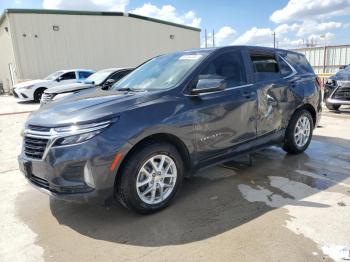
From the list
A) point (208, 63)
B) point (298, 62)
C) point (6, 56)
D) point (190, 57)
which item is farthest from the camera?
point (6, 56)

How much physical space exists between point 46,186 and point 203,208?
1651mm

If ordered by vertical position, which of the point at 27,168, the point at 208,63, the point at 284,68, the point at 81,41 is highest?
the point at 81,41

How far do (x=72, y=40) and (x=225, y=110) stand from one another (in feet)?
67.8

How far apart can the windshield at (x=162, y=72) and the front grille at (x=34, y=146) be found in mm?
1327

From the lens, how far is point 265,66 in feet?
15.1

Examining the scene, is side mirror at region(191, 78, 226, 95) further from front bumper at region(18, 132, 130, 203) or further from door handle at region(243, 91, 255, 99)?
front bumper at region(18, 132, 130, 203)

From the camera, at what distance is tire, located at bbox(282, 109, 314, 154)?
4.96 metres

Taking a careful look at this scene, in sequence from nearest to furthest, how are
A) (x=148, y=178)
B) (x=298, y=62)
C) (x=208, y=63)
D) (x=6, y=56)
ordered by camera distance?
1. (x=148, y=178)
2. (x=208, y=63)
3. (x=298, y=62)
4. (x=6, y=56)

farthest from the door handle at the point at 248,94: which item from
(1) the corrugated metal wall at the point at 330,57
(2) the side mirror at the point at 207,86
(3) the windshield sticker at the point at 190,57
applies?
(1) the corrugated metal wall at the point at 330,57

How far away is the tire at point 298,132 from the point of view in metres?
4.96

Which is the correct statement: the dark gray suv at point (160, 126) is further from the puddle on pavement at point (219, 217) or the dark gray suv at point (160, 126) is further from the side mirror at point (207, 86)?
the puddle on pavement at point (219, 217)

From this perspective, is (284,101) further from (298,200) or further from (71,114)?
(71,114)

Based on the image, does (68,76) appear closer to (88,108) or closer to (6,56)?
(6,56)

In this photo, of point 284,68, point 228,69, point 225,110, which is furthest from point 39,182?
point 284,68
